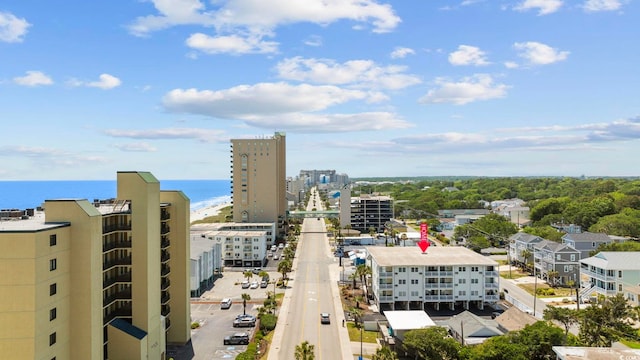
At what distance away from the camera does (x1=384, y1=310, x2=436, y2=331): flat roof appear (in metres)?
48.4

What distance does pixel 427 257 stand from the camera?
67.8 m

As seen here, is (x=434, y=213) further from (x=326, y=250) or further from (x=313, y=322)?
(x=313, y=322)

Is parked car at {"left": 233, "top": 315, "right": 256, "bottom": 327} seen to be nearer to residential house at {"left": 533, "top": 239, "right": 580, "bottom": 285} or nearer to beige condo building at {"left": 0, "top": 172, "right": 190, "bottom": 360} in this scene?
beige condo building at {"left": 0, "top": 172, "right": 190, "bottom": 360}

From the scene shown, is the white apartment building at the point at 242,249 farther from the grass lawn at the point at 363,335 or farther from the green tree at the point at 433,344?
the green tree at the point at 433,344

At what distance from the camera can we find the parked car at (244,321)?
5628 cm

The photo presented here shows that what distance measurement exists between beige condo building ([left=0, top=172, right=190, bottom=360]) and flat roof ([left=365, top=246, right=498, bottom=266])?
3283 centimetres

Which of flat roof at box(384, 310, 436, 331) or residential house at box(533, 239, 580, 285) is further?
residential house at box(533, 239, 580, 285)

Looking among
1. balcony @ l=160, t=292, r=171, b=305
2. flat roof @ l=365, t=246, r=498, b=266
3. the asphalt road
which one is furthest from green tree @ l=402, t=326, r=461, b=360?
balcony @ l=160, t=292, r=171, b=305

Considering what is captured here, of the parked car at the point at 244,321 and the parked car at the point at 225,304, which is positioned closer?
the parked car at the point at 244,321

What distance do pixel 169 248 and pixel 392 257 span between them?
33790mm

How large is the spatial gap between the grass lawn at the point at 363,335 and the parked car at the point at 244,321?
11.9 m

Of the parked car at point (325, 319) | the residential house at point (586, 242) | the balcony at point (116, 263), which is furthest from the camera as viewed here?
the residential house at point (586, 242)

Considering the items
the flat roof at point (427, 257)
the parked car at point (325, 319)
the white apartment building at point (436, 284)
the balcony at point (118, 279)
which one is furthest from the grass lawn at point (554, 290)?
the balcony at point (118, 279)

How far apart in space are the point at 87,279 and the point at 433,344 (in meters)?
29.3
